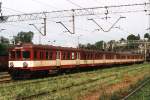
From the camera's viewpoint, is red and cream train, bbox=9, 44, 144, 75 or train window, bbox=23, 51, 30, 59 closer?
red and cream train, bbox=9, 44, 144, 75

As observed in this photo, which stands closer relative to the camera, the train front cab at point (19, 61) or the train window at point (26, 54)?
the train front cab at point (19, 61)

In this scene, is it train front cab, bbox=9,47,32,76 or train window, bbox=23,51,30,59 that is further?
train window, bbox=23,51,30,59

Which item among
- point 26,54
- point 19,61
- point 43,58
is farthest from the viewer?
point 43,58

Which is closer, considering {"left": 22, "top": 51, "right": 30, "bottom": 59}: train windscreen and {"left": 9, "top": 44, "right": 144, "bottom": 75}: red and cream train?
{"left": 9, "top": 44, "right": 144, "bottom": 75}: red and cream train

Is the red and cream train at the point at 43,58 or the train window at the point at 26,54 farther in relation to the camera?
the train window at the point at 26,54

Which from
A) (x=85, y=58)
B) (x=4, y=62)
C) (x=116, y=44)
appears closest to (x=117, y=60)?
(x=85, y=58)

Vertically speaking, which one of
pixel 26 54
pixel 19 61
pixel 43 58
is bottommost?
pixel 19 61

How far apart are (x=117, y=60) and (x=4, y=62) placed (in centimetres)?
2559

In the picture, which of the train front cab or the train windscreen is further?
the train windscreen

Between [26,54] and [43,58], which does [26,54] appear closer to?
[26,54]

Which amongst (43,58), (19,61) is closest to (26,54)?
(19,61)

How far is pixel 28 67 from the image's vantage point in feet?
95.0

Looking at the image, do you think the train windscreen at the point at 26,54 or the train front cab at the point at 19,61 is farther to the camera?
the train windscreen at the point at 26,54

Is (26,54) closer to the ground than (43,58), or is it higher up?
higher up
